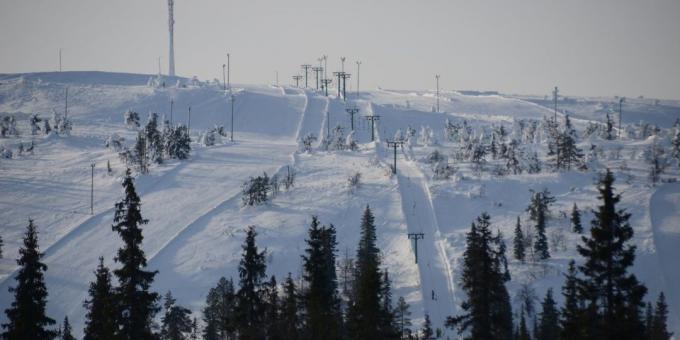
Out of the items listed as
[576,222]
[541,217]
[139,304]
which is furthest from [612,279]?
[576,222]

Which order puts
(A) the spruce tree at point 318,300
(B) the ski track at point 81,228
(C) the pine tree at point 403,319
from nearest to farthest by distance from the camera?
(A) the spruce tree at point 318,300
(C) the pine tree at point 403,319
(B) the ski track at point 81,228

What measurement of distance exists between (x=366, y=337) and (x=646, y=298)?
38.3 metres

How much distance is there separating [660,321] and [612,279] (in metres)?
28.9

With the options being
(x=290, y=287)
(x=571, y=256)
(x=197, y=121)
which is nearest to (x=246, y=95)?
(x=197, y=121)

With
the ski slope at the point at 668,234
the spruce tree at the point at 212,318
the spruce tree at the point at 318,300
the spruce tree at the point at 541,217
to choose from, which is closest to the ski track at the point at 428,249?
the spruce tree at the point at 541,217

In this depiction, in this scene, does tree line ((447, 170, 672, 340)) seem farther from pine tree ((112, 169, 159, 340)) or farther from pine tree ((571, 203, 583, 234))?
pine tree ((571, 203, 583, 234))

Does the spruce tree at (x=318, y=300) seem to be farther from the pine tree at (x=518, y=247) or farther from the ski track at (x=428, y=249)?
the pine tree at (x=518, y=247)

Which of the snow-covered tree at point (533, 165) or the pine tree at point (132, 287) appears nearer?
the pine tree at point (132, 287)

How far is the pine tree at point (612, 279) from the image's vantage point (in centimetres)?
1819

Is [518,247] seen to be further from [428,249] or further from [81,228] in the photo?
[81,228]

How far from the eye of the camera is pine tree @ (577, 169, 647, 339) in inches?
716

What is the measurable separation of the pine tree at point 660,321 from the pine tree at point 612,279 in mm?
21270

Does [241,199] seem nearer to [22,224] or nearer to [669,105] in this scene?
[22,224]

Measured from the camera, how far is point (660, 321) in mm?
43594
